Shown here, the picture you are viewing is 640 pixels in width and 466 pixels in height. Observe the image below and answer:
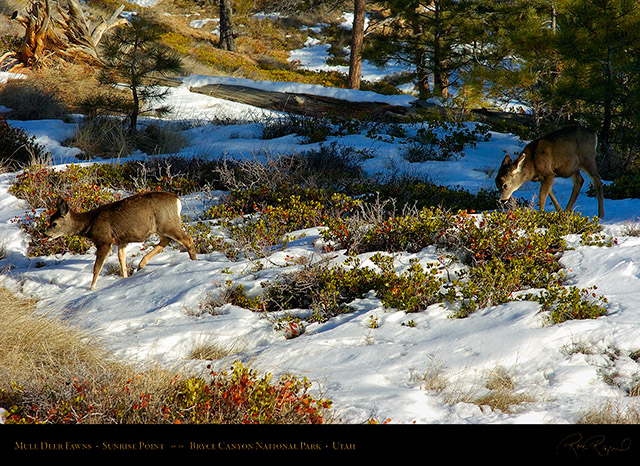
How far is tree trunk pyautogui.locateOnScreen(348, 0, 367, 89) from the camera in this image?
23.4m

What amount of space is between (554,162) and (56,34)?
18.0m

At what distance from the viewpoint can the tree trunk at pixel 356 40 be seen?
23.4 meters

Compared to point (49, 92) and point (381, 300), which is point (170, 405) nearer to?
point (381, 300)

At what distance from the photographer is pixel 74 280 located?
22.2ft

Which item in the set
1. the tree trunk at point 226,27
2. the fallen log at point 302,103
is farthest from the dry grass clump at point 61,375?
the tree trunk at point 226,27

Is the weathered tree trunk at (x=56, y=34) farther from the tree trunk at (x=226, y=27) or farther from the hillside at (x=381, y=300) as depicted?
the tree trunk at (x=226, y=27)

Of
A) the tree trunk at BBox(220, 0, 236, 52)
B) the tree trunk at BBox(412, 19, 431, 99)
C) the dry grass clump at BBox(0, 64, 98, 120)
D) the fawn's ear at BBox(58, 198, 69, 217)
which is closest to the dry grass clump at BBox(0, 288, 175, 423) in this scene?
the fawn's ear at BBox(58, 198, 69, 217)

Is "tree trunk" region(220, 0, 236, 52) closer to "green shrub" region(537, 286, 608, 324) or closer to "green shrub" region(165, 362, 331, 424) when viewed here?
"green shrub" region(537, 286, 608, 324)

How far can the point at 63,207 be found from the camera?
627cm
